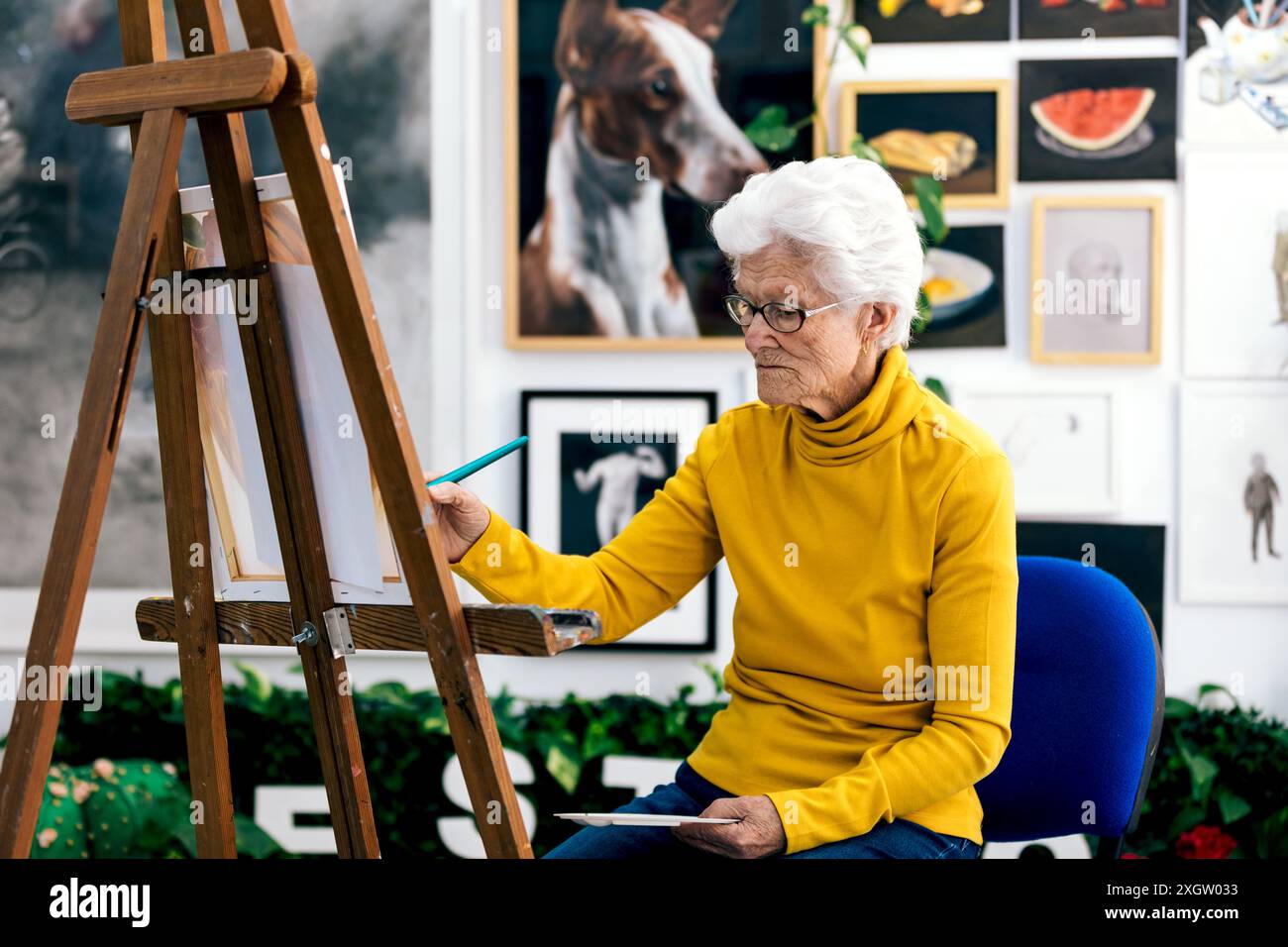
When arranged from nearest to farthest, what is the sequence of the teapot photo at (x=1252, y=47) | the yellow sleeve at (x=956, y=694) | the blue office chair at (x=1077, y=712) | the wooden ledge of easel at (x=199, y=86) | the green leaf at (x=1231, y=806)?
the wooden ledge of easel at (x=199, y=86) → the yellow sleeve at (x=956, y=694) → the blue office chair at (x=1077, y=712) → the green leaf at (x=1231, y=806) → the teapot photo at (x=1252, y=47)

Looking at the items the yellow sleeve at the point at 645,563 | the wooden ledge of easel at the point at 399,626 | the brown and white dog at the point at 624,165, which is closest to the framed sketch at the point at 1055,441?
the brown and white dog at the point at 624,165

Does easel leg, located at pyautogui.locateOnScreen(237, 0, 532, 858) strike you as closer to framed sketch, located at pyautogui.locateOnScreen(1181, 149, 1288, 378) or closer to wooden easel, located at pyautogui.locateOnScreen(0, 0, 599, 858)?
wooden easel, located at pyautogui.locateOnScreen(0, 0, 599, 858)

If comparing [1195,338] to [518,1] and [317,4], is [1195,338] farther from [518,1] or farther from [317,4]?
[317,4]

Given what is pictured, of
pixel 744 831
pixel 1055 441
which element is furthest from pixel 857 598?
pixel 1055 441

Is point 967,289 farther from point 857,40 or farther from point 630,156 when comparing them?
point 630,156

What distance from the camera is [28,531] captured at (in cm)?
267

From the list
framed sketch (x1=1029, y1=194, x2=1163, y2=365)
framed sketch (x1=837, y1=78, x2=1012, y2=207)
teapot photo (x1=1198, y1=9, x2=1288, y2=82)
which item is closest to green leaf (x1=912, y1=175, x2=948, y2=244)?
framed sketch (x1=837, y1=78, x2=1012, y2=207)

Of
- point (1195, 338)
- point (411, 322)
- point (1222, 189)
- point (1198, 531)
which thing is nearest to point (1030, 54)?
point (1222, 189)

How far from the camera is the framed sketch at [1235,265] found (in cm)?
252

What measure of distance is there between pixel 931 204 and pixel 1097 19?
56cm

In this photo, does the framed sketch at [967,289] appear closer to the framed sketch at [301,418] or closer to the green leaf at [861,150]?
the green leaf at [861,150]

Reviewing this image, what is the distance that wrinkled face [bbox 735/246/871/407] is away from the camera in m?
1.43

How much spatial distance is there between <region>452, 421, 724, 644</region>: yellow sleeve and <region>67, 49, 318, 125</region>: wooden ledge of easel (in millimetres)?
609
